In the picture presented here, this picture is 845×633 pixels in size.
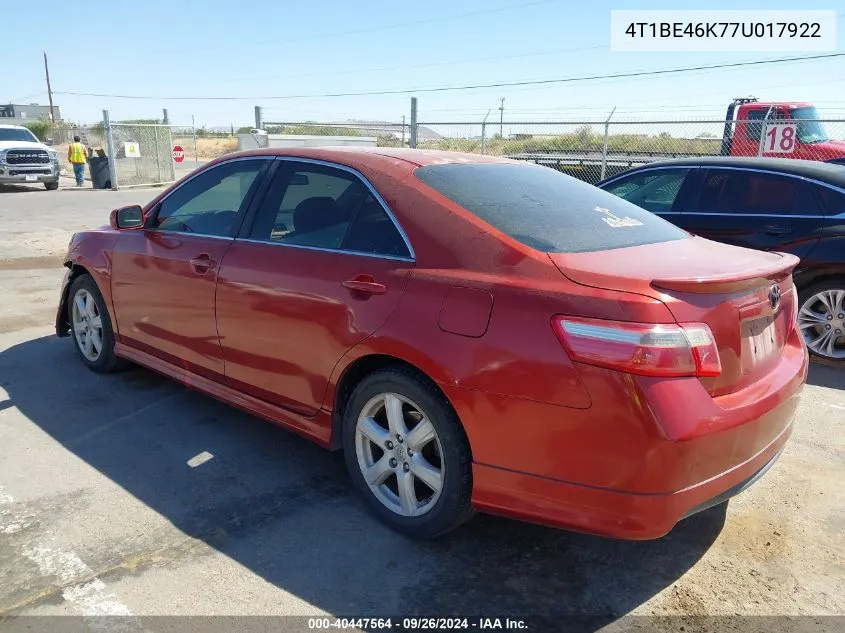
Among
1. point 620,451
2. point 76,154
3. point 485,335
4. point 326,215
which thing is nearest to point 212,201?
point 326,215

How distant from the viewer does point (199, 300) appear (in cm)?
383

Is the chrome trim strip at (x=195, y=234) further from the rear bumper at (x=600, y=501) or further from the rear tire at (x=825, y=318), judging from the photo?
the rear tire at (x=825, y=318)

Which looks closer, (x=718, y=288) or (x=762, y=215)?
(x=718, y=288)

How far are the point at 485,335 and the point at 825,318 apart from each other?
4.18 meters

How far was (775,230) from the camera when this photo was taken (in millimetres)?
5586

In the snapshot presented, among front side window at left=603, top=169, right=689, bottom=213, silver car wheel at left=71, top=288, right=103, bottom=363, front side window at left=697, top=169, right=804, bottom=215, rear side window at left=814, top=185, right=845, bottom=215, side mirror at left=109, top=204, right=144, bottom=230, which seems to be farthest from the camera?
front side window at left=603, top=169, right=689, bottom=213

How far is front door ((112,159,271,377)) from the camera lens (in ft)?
12.5

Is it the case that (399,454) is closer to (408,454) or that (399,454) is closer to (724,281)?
(408,454)

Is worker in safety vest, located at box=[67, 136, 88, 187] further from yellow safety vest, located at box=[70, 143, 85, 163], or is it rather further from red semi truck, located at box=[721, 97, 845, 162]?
red semi truck, located at box=[721, 97, 845, 162]

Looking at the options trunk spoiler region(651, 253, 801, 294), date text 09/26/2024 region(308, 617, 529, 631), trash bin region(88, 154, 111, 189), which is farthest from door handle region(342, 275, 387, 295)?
trash bin region(88, 154, 111, 189)

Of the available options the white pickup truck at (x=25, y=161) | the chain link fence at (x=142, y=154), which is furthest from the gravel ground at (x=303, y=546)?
the chain link fence at (x=142, y=154)

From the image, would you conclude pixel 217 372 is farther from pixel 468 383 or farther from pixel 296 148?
pixel 468 383

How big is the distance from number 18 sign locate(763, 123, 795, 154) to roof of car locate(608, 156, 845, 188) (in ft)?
24.5

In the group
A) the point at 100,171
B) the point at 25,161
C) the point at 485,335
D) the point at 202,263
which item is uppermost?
the point at 25,161
